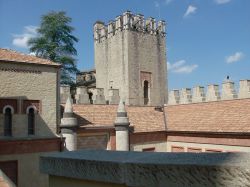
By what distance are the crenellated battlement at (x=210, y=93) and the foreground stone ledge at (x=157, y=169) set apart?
59.8 ft

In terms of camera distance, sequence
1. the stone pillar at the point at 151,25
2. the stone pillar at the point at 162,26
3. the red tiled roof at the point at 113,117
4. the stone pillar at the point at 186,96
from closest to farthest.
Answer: the red tiled roof at the point at 113,117
the stone pillar at the point at 186,96
the stone pillar at the point at 151,25
the stone pillar at the point at 162,26

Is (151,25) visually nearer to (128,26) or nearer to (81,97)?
(128,26)

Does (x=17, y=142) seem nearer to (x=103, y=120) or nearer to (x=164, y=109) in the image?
(x=103, y=120)

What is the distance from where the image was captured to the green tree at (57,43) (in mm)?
34719

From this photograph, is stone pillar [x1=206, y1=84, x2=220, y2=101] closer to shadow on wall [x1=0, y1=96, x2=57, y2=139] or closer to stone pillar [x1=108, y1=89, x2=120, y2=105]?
stone pillar [x1=108, y1=89, x2=120, y2=105]

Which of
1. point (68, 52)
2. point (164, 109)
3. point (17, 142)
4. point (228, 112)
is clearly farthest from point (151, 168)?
point (68, 52)

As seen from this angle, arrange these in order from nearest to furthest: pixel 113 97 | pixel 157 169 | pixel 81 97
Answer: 1. pixel 157 169
2. pixel 81 97
3. pixel 113 97

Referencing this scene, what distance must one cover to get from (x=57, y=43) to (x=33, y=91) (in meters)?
21.2

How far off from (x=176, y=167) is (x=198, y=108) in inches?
797

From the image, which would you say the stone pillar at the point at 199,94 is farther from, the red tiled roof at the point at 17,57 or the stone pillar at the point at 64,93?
the red tiled roof at the point at 17,57

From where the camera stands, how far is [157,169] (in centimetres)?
183

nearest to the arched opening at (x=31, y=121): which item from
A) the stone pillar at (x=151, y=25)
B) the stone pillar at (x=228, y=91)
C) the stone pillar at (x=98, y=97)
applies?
the stone pillar at (x=98, y=97)

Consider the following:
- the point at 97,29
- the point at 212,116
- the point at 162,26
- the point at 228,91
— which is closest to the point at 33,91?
the point at 212,116

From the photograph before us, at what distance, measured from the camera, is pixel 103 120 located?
62.9 ft
